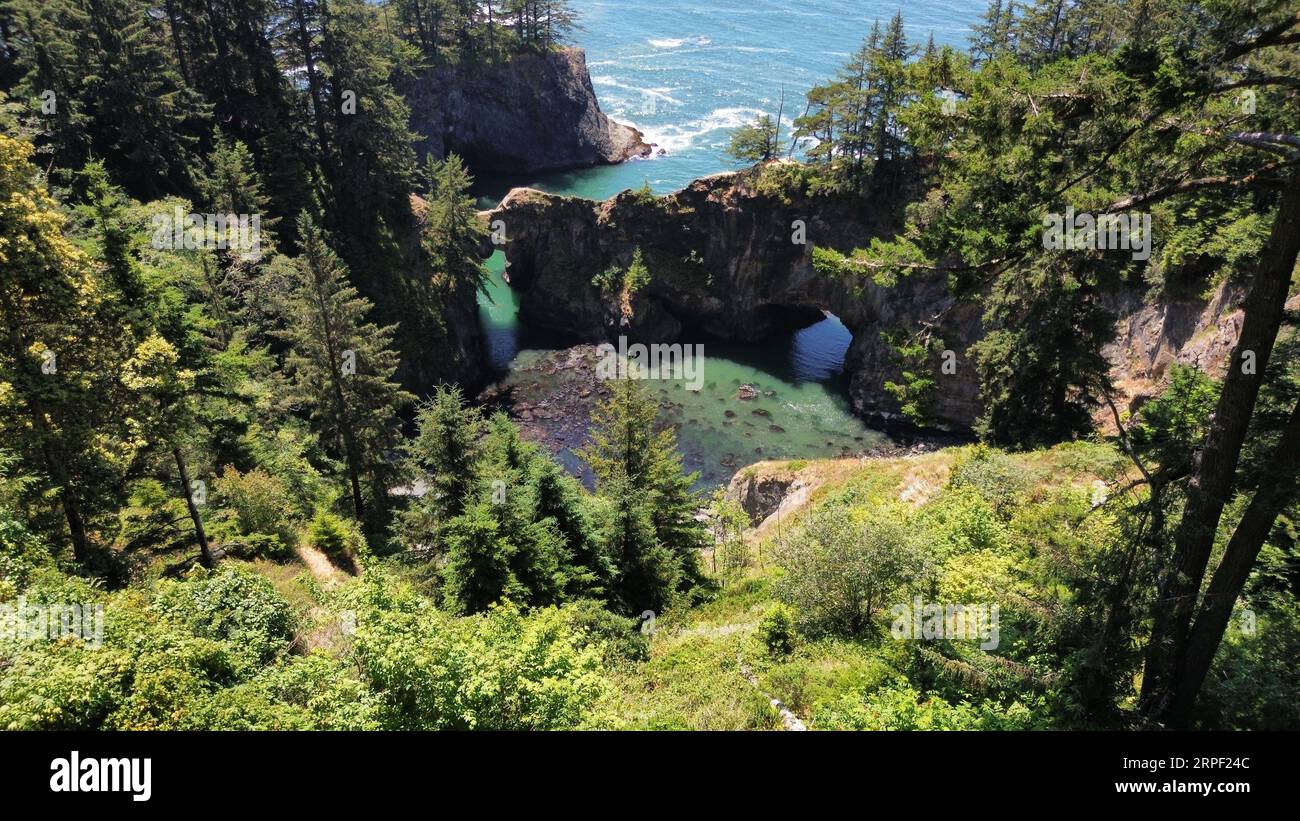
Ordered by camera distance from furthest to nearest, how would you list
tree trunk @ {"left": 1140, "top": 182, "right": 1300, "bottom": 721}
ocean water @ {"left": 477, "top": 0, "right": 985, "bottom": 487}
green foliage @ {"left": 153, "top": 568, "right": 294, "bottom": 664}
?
ocean water @ {"left": 477, "top": 0, "right": 985, "bottom": 487}
green foliage @ {"left": 153, "top": 568, "right": 294, "bottom": 664}
tree trunk @ {"left": 1140, "top": 182, "right": 1300, "bottom": 721}

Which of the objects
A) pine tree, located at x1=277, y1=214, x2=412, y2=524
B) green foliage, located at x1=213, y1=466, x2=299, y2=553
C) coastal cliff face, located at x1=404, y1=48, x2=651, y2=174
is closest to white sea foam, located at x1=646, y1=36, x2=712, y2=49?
coastal cliff face, located at x1=404, y1=48, x2=651, y2=174

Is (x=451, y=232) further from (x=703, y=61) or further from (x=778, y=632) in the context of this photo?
(x=703, y=61)

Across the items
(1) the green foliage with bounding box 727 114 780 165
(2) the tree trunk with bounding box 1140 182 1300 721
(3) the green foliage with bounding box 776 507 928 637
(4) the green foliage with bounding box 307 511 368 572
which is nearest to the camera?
(2) the tree trunk with bounding box 1140 182 1300 721

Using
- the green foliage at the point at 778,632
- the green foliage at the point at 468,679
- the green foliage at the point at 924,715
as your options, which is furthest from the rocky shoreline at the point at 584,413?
the green foliage at the point at 924,715

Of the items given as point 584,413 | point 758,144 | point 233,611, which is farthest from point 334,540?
point 758,144

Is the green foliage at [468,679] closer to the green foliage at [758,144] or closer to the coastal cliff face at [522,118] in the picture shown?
the green foliage at [758,144]

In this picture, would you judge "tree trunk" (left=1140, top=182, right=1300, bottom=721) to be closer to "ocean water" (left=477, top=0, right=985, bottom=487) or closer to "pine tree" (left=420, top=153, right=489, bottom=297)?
"ocean water" (left=477, top=0, right=985, bottom=487)
